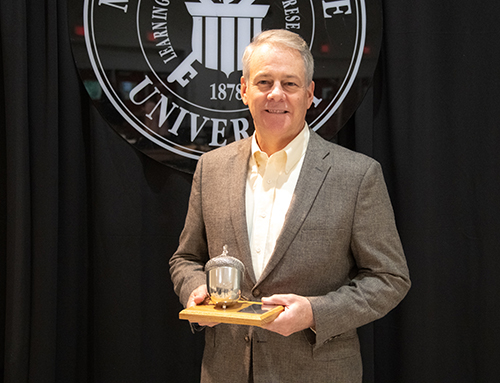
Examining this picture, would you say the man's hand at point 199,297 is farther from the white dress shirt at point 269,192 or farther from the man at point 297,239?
the white dress shirt at point 269,192

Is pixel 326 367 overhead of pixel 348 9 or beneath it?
beneath

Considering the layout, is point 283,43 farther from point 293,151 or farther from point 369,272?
point 369,272

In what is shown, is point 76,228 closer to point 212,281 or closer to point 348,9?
point 212,281

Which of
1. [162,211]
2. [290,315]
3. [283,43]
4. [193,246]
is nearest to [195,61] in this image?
[162,211]

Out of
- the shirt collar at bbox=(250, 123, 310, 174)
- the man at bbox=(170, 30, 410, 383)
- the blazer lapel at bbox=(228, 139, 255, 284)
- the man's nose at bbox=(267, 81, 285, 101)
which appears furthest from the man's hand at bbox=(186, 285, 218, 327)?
the man's nose at bbox=(267, 81, 285, 101)

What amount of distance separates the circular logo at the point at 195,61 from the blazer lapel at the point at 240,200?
2.05ft

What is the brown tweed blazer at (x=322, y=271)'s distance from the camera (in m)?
1.43

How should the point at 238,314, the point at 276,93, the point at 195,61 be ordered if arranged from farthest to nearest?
1. the point at 195,61
2. the point at 276,93
3. the point at 238,314

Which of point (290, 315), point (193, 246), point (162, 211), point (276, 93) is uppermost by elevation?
point (276, 93)

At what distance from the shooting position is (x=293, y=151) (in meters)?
1.59

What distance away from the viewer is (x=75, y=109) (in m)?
2.28

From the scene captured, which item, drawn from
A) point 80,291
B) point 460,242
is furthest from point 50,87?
point 460,242

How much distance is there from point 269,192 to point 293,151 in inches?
6.3

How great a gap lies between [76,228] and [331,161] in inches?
52.8
